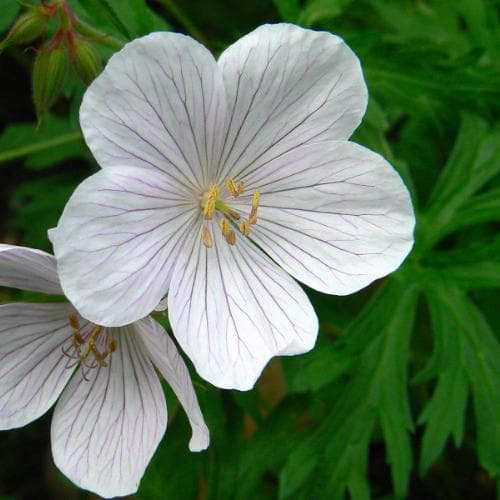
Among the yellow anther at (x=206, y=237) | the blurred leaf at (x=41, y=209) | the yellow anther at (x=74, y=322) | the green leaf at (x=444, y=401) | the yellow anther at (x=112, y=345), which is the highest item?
the yellow anther at (x=206, y=237)

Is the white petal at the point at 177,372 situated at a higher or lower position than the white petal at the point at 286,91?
lower

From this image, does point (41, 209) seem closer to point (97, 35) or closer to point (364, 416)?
point (97, 35)

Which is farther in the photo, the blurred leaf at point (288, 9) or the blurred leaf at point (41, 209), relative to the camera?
the blurred leaf at point (41, 209)

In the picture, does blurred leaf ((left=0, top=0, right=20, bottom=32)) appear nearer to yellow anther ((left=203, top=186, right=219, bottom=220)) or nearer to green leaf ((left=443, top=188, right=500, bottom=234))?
yellow anther ((left=203, top=186, right=219, bottom=220))

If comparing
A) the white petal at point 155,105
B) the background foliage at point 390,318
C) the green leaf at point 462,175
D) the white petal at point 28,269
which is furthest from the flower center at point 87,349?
the green leaf at point 462,175

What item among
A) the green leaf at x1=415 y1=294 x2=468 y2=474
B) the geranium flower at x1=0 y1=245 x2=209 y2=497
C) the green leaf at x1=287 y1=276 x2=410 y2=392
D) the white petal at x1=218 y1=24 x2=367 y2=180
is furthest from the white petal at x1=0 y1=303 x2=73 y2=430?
the green leaf at x1=415 y1=294 x2=468 y2=474

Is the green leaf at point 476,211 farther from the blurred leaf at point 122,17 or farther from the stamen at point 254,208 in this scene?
the blurred leaf at point 122,17
